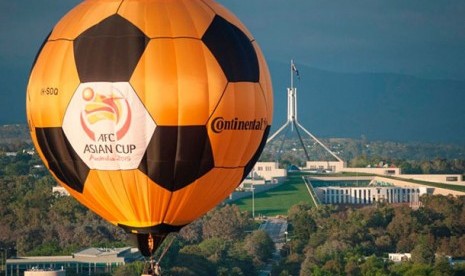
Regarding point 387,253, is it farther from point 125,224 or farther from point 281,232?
point 125,224

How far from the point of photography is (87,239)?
244 ft

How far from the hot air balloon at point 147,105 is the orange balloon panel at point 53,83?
12 mm

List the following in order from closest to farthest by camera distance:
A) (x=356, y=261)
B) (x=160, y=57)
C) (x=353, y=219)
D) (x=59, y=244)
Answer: (x=160, y=57) → (x=356, y=261) → (x=59, y=244) → (x=353, y=219)

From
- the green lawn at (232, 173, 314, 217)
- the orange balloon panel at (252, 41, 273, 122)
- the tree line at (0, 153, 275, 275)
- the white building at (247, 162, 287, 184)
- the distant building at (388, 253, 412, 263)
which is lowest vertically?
the distant building at (388, 253, 412, 263)

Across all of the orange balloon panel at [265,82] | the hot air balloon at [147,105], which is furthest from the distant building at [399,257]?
the hot air balloon at [147,105]

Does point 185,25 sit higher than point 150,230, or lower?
higher

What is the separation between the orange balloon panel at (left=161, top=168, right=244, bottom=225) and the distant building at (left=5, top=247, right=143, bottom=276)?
120ft

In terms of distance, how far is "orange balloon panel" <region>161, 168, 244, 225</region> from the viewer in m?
26.2

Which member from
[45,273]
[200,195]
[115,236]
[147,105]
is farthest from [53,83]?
[115,236]

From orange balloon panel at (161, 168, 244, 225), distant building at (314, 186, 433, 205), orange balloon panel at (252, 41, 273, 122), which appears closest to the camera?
orange balloon panel at (161, 168, 244, 225)

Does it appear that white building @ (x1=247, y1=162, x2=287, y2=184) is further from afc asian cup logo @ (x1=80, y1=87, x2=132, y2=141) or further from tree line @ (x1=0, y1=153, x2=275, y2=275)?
afc asian cup logo @ (x1=80, y1=87, x2=132, y2=141)

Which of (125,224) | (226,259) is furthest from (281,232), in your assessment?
(125,224)

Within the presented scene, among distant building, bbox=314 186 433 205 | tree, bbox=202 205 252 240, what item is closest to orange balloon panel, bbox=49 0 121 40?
tree, bbox=202 205 252 240

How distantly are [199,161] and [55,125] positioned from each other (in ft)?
5.88
